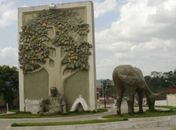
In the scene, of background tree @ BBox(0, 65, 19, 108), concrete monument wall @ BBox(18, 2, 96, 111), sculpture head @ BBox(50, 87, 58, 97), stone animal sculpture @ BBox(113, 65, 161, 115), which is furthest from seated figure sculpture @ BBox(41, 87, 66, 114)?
background tree @ BBox(0, 65, 19, 108)

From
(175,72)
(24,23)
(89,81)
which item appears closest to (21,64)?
(24,23)

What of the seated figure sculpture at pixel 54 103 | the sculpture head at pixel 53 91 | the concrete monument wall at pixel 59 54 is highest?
the concrete monument wall at pixel 59 54

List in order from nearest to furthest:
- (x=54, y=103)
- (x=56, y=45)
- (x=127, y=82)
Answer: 1. (x=127, y=82)
2. (x=54, y=103)
3. (x=56, y=45)

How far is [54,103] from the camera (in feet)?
104

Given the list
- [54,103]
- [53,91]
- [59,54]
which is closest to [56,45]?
[59,54]

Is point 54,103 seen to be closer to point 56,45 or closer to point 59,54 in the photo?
point 59,54

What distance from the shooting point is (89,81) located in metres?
32.7

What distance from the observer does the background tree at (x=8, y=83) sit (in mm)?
50844

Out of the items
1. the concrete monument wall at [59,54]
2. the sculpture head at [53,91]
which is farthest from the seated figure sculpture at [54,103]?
the concrete monument wall at [59,54]

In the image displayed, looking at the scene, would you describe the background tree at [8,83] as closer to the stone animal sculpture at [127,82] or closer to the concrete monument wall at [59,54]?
the concrete monument wall at [59,54]

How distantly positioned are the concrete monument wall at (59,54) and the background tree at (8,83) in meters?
16.8

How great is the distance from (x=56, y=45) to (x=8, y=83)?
19.4 meters

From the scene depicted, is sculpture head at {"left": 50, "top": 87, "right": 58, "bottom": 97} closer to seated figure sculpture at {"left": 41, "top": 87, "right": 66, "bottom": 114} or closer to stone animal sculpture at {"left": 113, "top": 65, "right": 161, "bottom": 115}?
seated figure sculpture at {"left": 41, "top": 87, "right": 66, "bottom": 114}

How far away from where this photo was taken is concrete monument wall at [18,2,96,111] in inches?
1298
